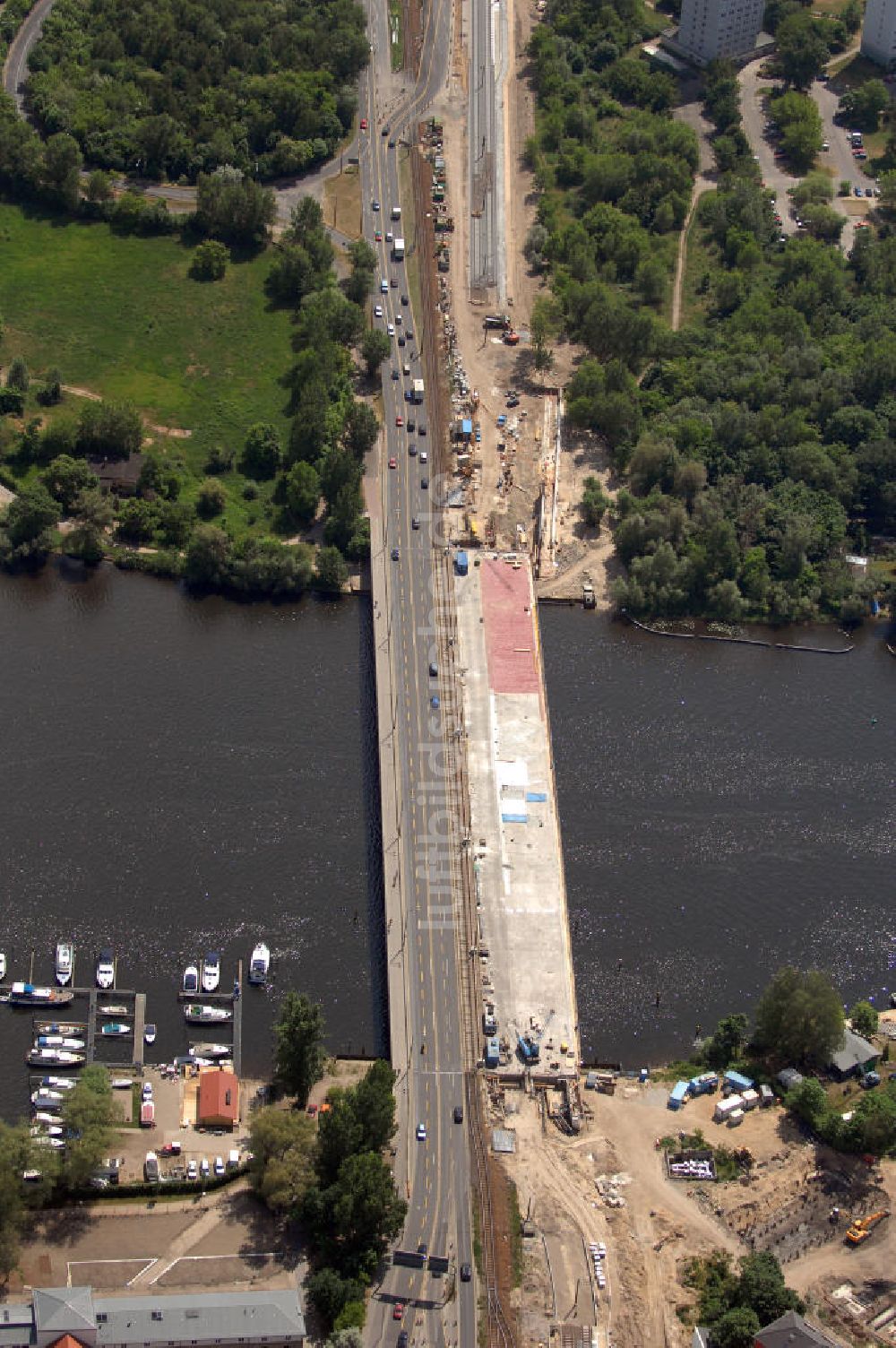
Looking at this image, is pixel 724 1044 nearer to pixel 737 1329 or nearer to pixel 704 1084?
pixel 704 1084

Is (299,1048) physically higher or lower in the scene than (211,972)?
higher

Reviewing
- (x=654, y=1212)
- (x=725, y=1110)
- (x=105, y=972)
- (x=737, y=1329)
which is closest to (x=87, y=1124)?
(x=105, y=972)

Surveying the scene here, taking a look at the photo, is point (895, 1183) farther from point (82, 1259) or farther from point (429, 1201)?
point (82, 1259)

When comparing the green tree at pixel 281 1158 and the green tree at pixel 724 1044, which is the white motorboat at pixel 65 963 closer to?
the green tree at pixel 281 1158

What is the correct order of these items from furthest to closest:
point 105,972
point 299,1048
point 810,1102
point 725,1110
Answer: point 105,972
point 725,1110
point 810,1102
point 299,1048

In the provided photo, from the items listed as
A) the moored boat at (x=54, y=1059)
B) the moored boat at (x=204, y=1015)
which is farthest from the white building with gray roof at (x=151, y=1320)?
the moored boat at (x=204, y=1015)

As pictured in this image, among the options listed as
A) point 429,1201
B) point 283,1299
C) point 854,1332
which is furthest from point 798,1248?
point 283,1299

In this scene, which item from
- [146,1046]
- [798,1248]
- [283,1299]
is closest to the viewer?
[283,1299]
